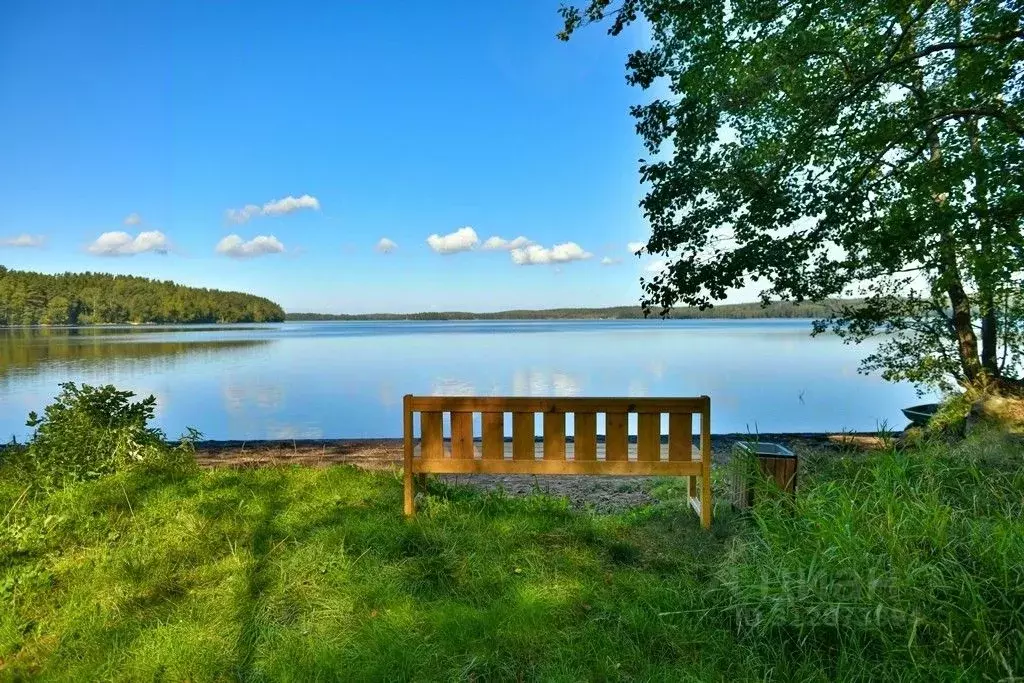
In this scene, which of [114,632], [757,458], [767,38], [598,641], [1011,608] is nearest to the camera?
[1011,608]

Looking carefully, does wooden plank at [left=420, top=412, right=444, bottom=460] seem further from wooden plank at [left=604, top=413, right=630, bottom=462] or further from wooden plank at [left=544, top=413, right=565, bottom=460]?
wooden plank at [left=604, top=413, right=630, bottom=462]

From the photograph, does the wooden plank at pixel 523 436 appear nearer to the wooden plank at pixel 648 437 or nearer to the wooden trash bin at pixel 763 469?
the wooden plank at pixel 648 437

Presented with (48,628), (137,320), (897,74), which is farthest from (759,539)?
(137,320)

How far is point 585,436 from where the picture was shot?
165 inches

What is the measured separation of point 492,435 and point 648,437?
1.14 meters

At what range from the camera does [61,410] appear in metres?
5.27

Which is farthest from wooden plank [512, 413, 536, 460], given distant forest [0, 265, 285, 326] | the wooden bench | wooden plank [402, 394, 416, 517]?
distant forest [0, 265, 285, 326]

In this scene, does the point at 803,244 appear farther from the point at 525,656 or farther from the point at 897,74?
the point at 525,656

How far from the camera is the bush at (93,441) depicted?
4.81 metres

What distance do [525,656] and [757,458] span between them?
2.18 m

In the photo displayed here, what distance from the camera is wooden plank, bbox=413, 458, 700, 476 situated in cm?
418

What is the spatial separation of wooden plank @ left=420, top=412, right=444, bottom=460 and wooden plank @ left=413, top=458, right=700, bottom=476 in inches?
2.0

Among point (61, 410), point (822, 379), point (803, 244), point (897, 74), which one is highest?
point (897, 74)

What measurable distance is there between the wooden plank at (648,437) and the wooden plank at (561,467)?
54 mm
